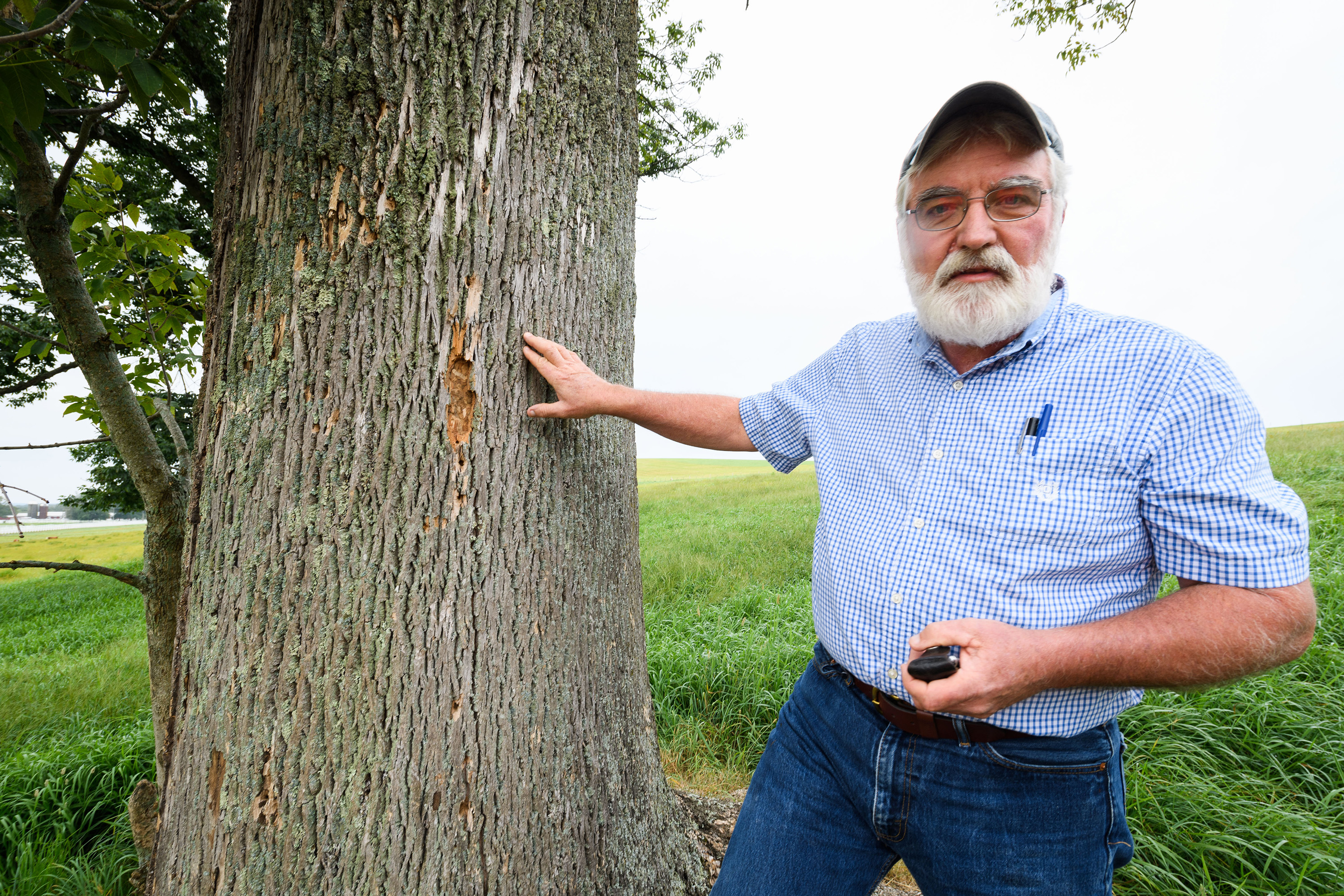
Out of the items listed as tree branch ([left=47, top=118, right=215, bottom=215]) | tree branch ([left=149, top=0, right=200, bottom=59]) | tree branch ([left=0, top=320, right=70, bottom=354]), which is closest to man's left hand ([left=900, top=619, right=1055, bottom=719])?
tree branch ([left=149, top=0, right=200, bottom=59])

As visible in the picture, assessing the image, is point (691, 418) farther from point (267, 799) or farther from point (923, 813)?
point (267, 799)

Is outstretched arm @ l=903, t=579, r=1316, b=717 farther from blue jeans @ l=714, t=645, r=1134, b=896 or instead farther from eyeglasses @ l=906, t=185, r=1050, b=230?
eyeglasses @ l=906, t=185, r=1050, b=230

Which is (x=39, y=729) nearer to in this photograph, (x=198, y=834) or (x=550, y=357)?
(x=198, y=834)

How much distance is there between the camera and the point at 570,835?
62.3 inches

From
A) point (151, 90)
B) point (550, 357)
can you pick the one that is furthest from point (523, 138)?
point (151, 90)

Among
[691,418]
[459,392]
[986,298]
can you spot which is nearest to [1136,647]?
[986,298]

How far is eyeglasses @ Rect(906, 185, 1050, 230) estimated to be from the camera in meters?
1.50

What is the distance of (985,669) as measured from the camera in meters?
1.13

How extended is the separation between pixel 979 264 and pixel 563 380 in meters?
1.03

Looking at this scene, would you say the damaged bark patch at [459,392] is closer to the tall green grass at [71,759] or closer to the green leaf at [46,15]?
the green leaf at [46,15]

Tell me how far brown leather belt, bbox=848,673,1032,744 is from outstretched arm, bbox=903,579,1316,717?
138mm

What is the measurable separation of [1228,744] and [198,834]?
4.20m

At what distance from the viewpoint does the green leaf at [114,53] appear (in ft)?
4.64

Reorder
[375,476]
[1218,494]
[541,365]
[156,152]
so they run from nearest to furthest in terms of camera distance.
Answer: [1218,494] → [375,476] → [541,365] → [156,152]
